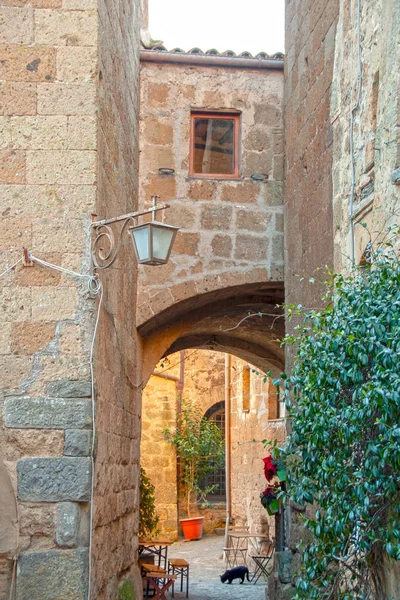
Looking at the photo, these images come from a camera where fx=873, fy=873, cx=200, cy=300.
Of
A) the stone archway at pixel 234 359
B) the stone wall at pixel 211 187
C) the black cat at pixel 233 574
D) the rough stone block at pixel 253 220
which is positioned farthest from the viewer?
the black cat at pixel 233 574

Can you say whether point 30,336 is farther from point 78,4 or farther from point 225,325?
point 225,325

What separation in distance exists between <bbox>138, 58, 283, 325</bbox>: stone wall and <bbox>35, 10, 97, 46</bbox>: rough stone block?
3301 millimetres

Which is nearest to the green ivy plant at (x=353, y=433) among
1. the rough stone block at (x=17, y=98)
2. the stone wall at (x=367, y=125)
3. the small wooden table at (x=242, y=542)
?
the stone wall at (x=367, y=125)

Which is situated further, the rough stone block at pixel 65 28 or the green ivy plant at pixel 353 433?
the rough stone block at pixel 65 28

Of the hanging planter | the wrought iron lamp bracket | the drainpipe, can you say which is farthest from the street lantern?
the drainpipe

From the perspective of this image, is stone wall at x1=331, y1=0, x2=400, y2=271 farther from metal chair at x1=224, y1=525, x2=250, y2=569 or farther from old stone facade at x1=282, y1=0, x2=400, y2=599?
metal chair at x1=224, y1=525, x2=250, y2=569

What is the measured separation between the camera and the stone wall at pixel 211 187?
8.80 meters

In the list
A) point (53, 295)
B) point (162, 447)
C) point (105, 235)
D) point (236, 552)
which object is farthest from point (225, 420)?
point (53, 295)

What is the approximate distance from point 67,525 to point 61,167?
2153 mm

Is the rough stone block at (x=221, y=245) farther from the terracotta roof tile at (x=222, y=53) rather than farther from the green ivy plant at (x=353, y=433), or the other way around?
the green ivy plant at (x=353, y=433)

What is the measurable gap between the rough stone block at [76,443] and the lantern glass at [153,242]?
112 cm

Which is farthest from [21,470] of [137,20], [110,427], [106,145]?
[137,20]

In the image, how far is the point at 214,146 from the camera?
30.0 feet

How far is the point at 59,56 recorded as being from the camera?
217 inches
